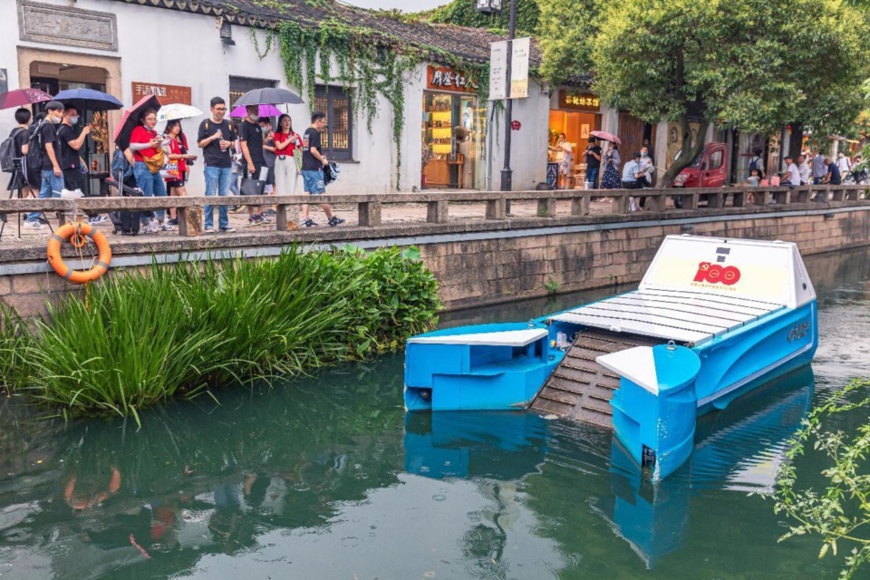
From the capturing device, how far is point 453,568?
5160mm

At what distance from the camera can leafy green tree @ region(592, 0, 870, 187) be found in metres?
15.6

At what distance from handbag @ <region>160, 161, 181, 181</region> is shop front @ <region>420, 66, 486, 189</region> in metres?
10.2

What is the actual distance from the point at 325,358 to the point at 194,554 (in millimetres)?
4173

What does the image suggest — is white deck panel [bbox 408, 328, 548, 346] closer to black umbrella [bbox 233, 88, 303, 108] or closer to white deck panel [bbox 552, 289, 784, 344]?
white deck panel [bbox 552, 289, 784, 344]

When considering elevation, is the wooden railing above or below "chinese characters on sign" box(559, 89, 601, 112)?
below

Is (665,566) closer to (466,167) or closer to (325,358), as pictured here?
(325,358)

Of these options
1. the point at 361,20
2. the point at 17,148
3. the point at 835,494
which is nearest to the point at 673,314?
the point at 835,494

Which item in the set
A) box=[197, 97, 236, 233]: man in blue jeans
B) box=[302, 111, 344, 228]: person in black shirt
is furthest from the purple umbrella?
box=[302, 111, 344, 228]: person in black shirt

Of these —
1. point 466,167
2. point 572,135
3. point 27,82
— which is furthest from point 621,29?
point 27,82

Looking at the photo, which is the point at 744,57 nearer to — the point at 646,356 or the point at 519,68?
the point at 519,68

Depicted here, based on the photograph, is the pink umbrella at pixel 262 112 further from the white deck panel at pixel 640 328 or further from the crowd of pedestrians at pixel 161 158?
the white deck panel at pixel 640 328

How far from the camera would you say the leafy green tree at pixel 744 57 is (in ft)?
51.1

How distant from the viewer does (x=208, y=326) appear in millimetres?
8195

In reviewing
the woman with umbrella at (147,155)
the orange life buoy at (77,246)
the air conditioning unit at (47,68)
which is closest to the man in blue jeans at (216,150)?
the woman with umbrella at (147,155)
